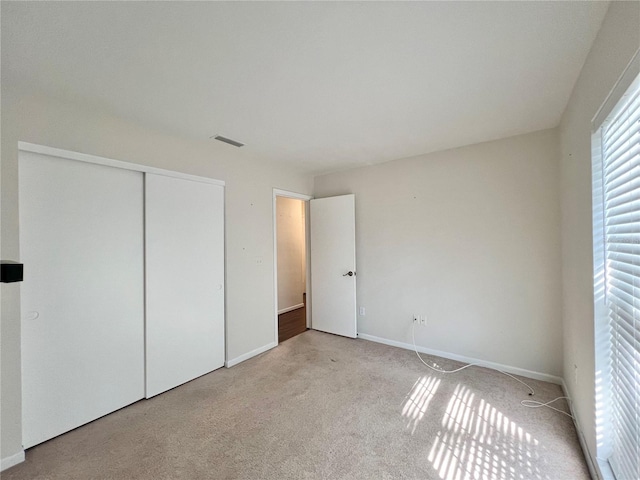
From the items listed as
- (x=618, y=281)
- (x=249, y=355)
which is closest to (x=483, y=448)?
(x=618, y=281)

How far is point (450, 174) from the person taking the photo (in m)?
3.02

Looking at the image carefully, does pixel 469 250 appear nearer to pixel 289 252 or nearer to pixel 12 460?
pixel 289 252

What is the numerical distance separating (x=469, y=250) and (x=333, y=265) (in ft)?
5.85

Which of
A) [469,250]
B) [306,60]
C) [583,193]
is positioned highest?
[306,60]

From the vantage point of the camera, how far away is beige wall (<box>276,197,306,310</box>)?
5.25 metres

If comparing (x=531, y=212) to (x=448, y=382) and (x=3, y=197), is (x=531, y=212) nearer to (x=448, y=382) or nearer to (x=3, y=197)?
(x=448, y=382)

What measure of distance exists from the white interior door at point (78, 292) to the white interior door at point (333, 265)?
2.33 m

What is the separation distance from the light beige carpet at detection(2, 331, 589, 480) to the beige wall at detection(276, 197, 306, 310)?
2667 millimetres

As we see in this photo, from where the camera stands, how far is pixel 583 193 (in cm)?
165

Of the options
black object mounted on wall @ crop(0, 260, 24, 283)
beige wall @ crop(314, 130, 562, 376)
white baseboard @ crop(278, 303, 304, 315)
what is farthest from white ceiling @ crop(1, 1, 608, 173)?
white baseboard @ crop(278, 303, 304, 315)

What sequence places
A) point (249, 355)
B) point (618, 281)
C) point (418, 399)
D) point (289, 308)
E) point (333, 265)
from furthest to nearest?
point (289, 308), point (333, 265), point (249, 355), point (418, 399), point (618, 281)

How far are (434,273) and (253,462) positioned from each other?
2.55 metres

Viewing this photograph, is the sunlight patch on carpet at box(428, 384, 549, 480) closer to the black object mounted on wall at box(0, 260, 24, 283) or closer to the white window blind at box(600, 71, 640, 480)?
the white window blind at box(600, 71, 640, 480)

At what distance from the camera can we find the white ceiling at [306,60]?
1206 mm
